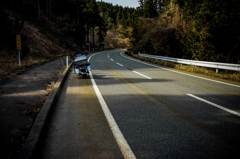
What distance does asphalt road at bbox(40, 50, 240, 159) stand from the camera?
10.9 feet

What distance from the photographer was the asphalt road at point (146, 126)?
332 cm

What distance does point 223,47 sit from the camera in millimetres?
16969

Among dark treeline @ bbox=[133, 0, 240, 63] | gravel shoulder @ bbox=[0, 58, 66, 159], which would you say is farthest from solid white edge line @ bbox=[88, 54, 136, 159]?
dark treeline @ bbox=[133, 0, 240, 63]

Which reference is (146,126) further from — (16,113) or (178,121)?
(16,113)

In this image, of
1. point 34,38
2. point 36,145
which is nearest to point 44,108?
point 36,145

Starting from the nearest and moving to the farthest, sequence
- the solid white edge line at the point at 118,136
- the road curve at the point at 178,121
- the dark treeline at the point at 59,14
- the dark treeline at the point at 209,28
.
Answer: the solid white edge line at the point at 118,136
the road curve at the point at 178,121
the dark treeline at the point at 209,28
the dark treeline at the point at 59,14

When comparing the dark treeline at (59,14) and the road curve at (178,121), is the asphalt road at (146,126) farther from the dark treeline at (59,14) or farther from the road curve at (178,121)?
the dark treeline at (59,14)

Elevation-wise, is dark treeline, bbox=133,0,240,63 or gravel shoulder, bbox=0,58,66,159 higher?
dark treeline, bbox=133,0,240,63

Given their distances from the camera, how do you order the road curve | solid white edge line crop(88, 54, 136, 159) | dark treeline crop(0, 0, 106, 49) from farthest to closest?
dark treeline crop(0, 0, 106, 49), the road curve, solid white edge line crop(88, 54, 136, 159)

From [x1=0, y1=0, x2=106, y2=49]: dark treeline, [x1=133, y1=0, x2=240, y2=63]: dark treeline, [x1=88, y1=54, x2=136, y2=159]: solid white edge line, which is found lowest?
[x1=88, y1=54, x2=136, y2=159]: solid white edge line

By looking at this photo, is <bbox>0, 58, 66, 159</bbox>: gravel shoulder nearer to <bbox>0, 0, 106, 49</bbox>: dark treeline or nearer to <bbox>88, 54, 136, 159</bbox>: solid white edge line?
<bbox>88, 54, 136, 159</bbox>: solid white edge line

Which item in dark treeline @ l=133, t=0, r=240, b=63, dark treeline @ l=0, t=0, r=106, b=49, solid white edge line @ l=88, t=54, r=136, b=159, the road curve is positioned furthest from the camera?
dark treeline @ l=0, t=0, r=106, b=49

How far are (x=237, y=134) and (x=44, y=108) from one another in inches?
169

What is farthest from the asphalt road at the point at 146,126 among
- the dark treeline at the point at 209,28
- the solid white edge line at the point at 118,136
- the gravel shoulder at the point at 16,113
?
the dark treeline at the point at 209,28
